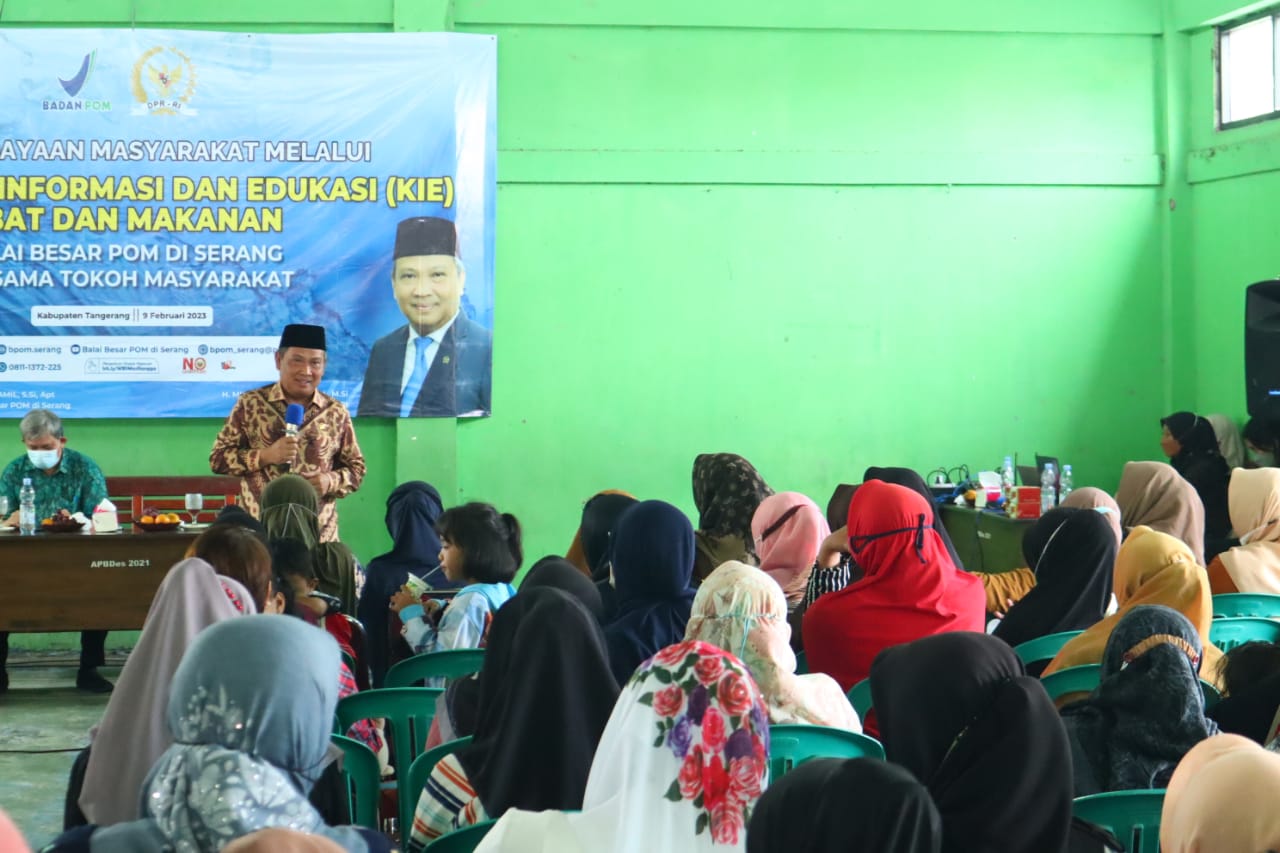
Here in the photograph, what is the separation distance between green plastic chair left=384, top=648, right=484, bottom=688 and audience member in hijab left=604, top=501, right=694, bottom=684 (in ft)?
1.10

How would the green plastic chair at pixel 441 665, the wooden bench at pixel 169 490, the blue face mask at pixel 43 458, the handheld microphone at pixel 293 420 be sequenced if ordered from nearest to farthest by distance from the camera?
the green plastic chair at pixel 441 665
the handheld microphone at pixel 293 420
the blue face mask at pixel 43 458
the wooden bench at pixel 169 490

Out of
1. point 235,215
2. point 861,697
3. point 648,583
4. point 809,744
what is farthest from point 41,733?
point 809,744

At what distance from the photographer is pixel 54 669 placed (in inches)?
255

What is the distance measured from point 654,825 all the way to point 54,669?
551 cm

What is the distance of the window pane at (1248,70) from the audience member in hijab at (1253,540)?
10.1ft

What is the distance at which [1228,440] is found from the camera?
22.9ft

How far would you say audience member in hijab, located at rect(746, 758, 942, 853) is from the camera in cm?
132

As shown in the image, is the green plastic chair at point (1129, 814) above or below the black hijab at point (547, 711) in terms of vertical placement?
below

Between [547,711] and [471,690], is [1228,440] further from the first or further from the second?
[547,711]

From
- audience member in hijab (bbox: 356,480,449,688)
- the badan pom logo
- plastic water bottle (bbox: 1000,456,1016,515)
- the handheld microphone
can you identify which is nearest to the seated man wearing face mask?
the handheld microphone

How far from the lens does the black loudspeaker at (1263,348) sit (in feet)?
21.3

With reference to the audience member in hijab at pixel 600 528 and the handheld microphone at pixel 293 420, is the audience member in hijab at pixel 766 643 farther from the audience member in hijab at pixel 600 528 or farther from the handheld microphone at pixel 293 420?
the handheld microphone at pixel 293 420

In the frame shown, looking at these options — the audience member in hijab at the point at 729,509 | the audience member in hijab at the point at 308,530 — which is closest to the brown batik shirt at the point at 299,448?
the audience member in hijab at the point at 308,530

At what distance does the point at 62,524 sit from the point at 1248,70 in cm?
616
